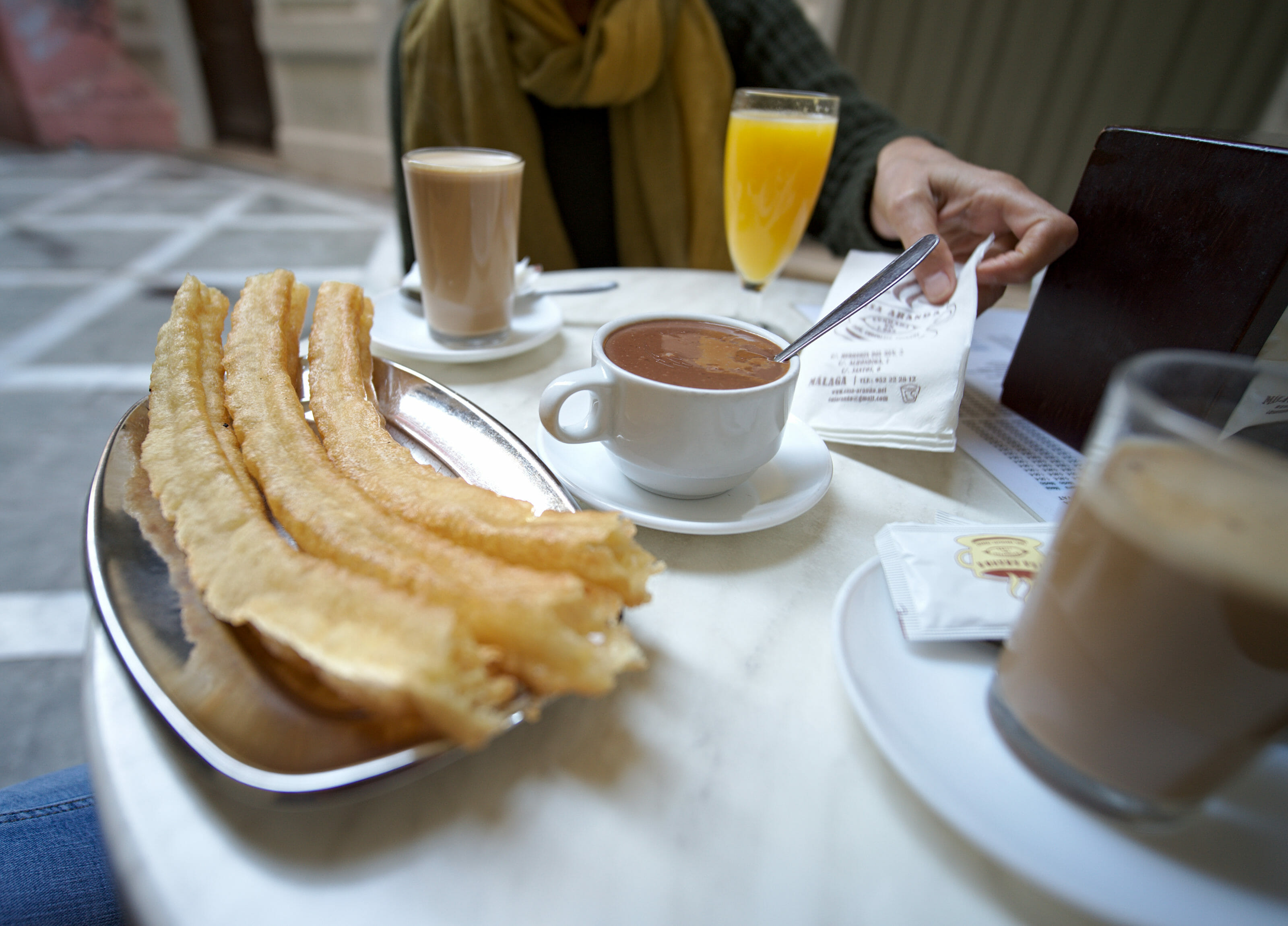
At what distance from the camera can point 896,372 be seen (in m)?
0.67

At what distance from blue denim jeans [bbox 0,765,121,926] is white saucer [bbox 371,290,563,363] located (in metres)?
0.50

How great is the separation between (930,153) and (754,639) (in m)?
0.88

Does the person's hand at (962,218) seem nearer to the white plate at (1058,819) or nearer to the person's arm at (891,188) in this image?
the person's arm at (891,188)

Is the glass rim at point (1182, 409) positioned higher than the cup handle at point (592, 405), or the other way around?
the glass rim at point (1182, 409)

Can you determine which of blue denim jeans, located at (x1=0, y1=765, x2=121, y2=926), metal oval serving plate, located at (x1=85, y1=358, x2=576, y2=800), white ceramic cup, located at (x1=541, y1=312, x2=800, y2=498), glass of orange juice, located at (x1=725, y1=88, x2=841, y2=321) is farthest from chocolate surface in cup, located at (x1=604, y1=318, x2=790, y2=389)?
blue denim jeans, located at (x1=0, y1=765, x2=121, y2=926)

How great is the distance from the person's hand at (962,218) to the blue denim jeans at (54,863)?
90cm

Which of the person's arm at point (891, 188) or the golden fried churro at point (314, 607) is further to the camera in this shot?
the person's arm at point (891, 188)

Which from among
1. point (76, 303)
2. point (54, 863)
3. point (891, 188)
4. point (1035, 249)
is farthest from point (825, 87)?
point (76, 303)

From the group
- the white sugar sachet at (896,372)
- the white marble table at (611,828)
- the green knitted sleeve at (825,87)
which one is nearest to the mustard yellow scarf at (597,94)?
the green knitted sleeve at (825,87)

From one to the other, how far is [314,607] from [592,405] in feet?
0.87

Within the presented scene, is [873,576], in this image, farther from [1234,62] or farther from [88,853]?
[1234,62]

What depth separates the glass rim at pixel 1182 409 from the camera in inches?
9.8

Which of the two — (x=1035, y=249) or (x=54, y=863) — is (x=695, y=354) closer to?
(x=1035, y=249)

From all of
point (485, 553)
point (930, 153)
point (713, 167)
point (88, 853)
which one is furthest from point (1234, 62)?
point (88, 853)
